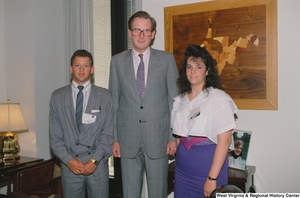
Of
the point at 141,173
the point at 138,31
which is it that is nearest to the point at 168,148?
the point at 141,173

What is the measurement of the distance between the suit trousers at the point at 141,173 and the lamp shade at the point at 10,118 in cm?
148

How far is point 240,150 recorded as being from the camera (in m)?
2.45

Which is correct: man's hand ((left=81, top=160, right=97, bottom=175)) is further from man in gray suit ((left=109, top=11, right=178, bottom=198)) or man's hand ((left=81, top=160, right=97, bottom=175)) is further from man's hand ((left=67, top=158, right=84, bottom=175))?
man in gray suit ((left=109, top=11, right=178, bottom=198))

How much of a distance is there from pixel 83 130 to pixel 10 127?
1253mm

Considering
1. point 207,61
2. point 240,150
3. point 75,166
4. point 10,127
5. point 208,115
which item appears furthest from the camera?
point 10,127

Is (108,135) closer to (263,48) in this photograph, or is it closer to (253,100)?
(253,100)

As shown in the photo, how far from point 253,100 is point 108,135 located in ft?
4.26

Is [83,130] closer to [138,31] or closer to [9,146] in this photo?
[138,31]

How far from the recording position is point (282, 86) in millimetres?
2420

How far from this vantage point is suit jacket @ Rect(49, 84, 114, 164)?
212cm

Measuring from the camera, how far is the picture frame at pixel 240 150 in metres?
2.43

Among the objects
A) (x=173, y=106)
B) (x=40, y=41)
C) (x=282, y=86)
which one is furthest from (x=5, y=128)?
(x=282, y=86)

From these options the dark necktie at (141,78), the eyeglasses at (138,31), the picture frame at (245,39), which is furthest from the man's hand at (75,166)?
the picture frame at (245,39)

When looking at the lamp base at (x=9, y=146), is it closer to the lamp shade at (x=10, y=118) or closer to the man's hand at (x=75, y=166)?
the lamp shade at (x=10, y=118)
